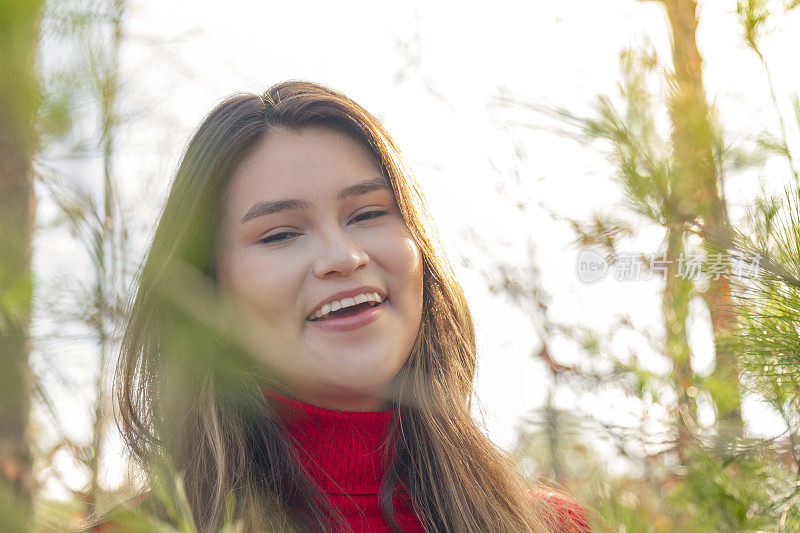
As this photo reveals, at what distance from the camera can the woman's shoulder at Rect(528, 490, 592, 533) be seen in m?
1.64

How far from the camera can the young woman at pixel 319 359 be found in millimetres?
1378

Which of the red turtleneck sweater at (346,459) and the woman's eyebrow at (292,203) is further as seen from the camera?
the red turtleneck sweater at (346,459)

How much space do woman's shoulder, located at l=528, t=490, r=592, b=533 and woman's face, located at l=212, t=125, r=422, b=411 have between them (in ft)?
1.73

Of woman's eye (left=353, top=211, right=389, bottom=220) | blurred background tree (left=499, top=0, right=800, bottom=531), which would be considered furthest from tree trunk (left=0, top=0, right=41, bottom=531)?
woman's eye (left=353, top=211, right=389, bottom=220)

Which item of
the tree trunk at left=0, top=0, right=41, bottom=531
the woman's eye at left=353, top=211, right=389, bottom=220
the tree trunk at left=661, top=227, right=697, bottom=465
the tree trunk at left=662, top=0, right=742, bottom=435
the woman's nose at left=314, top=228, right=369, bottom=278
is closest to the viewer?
the tree trunk at left=0, top=0, right=41, bottom=531

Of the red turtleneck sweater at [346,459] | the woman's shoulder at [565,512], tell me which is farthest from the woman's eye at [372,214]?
the woman's shoulder at [565,512]

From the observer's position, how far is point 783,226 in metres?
0.85

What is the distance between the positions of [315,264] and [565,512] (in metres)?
0.89

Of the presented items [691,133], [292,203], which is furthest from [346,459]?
[691,133]

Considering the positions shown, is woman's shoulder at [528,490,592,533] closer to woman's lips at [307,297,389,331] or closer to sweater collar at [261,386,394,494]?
sweater collar at [261,386,394,494]

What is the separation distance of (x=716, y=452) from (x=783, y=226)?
0.39 metres

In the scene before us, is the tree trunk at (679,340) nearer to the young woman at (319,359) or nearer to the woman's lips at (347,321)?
the young woman at (319,359)

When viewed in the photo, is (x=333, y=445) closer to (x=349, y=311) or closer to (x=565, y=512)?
(x=349, y=311)

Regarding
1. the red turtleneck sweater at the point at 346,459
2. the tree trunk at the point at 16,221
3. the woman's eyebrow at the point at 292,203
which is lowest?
the red turtleneck sweater at the point at 346,459
